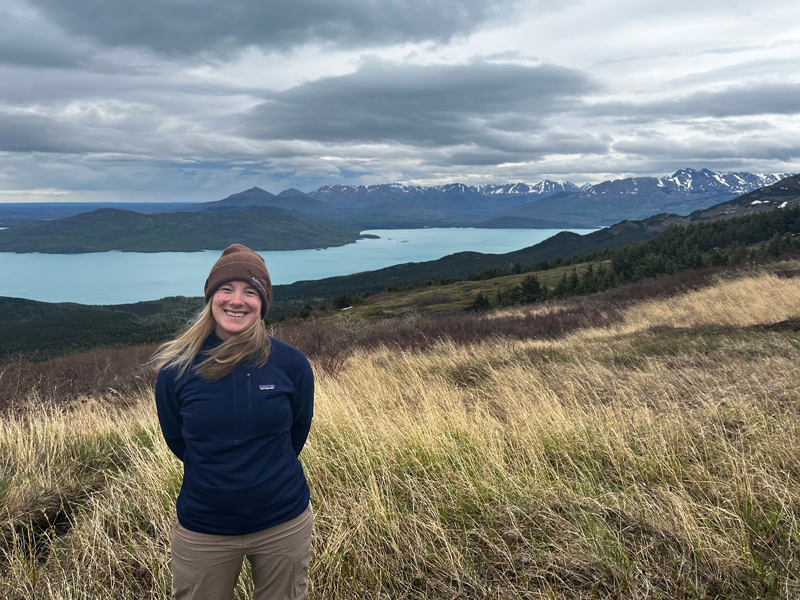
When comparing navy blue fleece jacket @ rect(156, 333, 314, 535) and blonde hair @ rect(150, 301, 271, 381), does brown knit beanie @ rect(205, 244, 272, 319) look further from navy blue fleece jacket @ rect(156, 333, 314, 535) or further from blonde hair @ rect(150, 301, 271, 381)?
navy blue fleece jacket @ rect(156, 333, 314, 535)

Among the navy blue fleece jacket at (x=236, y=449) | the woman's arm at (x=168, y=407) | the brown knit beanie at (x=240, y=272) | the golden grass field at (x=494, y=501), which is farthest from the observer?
the golden grass field at (x=494, y=501)

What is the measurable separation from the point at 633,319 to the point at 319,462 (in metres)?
15.4

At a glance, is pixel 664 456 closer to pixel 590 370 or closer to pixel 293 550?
pixel 293 550

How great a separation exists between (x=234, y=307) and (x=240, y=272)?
178mm

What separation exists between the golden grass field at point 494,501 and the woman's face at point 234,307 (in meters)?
1.61

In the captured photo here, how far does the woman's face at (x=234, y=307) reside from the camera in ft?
7.18

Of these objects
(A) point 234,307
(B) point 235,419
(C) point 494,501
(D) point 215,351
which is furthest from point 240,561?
(C) point 494,501

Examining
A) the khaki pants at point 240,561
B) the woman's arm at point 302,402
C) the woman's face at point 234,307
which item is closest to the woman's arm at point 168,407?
the woman's face at point 234,307

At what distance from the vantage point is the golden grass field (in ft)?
8.63

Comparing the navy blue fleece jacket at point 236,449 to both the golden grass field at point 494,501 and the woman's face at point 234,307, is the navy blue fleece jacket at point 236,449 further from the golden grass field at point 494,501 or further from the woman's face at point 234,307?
the golden grass field at point 494,501

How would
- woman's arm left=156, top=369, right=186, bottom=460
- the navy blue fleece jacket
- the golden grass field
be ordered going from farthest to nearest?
the golden grass field
woman's arm left=156, top=369, right=186, bottom=460
the navy blue fleece jacket

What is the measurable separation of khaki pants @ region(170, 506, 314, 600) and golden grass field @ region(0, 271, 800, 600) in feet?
2.31

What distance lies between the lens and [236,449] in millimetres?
1986

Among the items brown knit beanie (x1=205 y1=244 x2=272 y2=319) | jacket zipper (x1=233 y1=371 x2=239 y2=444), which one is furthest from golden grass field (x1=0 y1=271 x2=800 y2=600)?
brown knit beanie (x1=205 y1=244 x2=272 y2=319)
